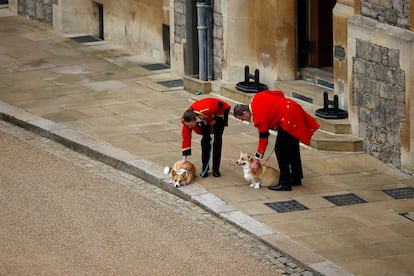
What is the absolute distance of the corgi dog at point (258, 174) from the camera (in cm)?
1684

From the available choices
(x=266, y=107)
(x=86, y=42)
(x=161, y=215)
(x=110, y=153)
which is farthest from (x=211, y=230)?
(x=86, y=42)

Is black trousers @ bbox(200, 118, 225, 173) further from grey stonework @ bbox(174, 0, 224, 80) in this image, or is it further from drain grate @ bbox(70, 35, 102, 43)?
drain grate @ bbox(70, 35, 102, 43)

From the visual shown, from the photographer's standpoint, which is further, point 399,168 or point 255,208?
point 399,168

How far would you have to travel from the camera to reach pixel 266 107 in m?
16.5

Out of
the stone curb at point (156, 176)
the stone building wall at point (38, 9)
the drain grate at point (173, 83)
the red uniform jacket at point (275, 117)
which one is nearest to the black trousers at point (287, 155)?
the red uniform jacket at point (275, 117)

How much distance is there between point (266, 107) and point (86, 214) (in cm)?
258

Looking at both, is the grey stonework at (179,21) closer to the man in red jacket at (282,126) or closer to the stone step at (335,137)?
the stone step at (335,137)

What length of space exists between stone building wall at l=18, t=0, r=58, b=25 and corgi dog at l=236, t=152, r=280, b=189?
11772 mm

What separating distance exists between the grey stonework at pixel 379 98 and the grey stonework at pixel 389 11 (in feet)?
1.21

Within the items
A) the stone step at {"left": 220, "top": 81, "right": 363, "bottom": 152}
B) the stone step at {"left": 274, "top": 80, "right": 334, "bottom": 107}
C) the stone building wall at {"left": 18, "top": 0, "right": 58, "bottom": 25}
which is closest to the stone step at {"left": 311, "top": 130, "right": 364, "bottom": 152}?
the stone step at {"left": 220, "top": 81, "right": 363, "bottom": 152}

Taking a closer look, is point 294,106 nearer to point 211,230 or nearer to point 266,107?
point 266,107

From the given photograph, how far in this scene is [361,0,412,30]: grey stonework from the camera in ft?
57.4

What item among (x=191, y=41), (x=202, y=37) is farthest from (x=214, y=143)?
(x=191, y=41)

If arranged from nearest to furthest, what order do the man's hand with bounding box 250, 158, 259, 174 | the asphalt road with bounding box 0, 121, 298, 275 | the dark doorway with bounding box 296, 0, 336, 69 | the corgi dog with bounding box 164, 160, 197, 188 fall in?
the asphalt road with bounding box 0, 121, 298, 275 < the man's hand with bounding box 250, 158, 259, 174 < the corgi dog with bounding box 164, 160, 197, 188 < the dark doorway with bounding box 296, 0, 336, 69
